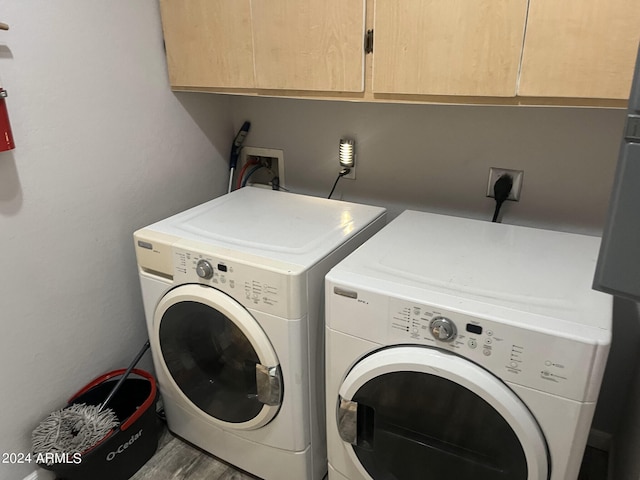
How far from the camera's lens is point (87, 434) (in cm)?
142

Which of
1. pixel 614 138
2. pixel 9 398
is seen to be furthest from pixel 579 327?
pixel 9 398

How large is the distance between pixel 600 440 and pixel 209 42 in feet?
6.22

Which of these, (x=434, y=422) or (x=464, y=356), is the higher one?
(x=464, y=356)

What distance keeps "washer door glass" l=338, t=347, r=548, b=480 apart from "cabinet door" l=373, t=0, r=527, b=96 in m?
0.66

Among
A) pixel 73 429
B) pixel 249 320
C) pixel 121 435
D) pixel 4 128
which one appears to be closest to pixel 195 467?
pixel 121 435

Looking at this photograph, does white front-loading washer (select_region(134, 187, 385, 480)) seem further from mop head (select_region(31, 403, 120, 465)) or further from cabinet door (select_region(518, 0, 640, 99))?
cabinet door (select_region(518, 0, 640, 99))

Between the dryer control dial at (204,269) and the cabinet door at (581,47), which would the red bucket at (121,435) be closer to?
the dryer control dial at (204,269)

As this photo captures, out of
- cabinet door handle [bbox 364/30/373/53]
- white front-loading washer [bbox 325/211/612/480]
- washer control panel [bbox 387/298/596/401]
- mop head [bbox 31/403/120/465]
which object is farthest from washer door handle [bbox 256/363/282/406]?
cabinet door handle [bbox 364/30/373/53]

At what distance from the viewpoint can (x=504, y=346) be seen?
0.96m

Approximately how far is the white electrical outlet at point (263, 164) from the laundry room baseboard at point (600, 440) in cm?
149

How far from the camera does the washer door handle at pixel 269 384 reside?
4.21 ft

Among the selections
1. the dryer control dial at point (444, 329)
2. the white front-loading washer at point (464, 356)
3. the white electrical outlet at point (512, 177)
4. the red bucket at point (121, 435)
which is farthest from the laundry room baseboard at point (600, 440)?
the red bucket at point (121, 435)

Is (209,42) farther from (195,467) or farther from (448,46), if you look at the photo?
(195,467)

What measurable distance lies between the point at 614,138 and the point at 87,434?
5.93ft
